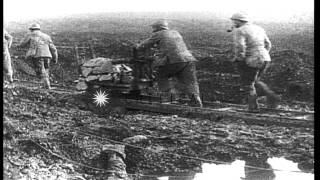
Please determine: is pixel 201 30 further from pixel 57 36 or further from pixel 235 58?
pixel 57 36

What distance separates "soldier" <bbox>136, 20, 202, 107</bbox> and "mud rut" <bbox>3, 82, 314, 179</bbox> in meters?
0.42

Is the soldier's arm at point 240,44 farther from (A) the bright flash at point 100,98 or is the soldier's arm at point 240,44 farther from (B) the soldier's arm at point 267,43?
(A) the bright flash at point 100,98

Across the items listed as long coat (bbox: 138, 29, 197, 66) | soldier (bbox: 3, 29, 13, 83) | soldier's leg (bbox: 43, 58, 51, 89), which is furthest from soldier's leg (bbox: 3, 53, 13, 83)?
long coat (bbox: 138, 29, 197, 66)

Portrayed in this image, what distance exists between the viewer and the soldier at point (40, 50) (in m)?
7.21

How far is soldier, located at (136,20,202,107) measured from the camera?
21.7 ft

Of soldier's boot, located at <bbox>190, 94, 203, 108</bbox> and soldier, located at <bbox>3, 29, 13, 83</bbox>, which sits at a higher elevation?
soldier, located at <bbox>3, 29, 13, 83</bbox>

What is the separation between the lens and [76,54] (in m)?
7.18

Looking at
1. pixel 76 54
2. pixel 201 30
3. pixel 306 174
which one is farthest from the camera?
pixel 76 54

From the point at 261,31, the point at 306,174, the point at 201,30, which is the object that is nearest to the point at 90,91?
the point at 201,30

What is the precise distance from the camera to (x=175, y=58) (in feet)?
21.9

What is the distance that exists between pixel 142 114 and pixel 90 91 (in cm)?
79

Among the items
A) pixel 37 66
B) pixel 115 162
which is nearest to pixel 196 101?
pixel 115 162

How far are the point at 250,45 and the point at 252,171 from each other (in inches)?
60.1

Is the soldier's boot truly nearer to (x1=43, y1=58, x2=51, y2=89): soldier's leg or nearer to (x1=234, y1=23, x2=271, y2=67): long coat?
(x1=234, y1=23, x2=271, y2=67): long coat
